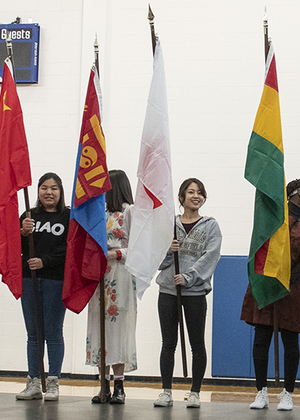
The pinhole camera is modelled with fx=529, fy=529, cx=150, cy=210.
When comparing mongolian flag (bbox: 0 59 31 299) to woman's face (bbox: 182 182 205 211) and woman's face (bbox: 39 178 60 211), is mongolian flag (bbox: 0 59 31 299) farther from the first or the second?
woman's face (bbox: 182 182 205 211)

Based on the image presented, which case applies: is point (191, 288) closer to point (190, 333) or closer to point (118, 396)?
point (190, 333)

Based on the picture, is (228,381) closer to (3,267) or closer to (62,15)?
(3,267)

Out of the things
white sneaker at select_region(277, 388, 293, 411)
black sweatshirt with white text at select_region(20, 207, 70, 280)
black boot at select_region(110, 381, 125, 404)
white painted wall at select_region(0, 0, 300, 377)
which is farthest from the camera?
white painted wall at select_region(0, 0, 300, 377)

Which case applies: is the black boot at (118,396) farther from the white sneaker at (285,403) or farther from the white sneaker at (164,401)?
the white sneaker at (285,403)

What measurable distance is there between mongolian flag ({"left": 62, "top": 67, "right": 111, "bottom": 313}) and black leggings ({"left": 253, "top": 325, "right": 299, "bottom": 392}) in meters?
0.95

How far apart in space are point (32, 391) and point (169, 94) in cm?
283

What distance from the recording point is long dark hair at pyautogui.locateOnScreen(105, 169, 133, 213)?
3.14 metres

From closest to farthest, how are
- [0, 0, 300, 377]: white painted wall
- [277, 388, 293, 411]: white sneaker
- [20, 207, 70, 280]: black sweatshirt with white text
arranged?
[277, 388, 293, 411]: white sneaker, [20, 207, 70, 280]: black sweatshirt with white text, [0, 0, 300, 377]: white painted wall

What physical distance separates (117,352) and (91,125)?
1323 mm

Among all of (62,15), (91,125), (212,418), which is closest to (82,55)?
(62,15)

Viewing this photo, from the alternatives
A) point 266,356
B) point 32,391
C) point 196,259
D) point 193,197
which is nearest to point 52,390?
point 32,391

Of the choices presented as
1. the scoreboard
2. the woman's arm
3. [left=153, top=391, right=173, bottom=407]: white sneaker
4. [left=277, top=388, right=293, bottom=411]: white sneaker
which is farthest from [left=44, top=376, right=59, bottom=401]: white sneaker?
the scoreboard

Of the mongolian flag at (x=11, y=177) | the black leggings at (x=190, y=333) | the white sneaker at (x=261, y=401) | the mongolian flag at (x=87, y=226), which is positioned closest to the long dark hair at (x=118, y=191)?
the mongolian flag at (x=87, y=226)

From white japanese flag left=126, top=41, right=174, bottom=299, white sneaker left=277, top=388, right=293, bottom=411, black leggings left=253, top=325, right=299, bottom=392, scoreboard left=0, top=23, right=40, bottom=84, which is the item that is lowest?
white sneaker left=277, top=388, right=293, bottom=411
